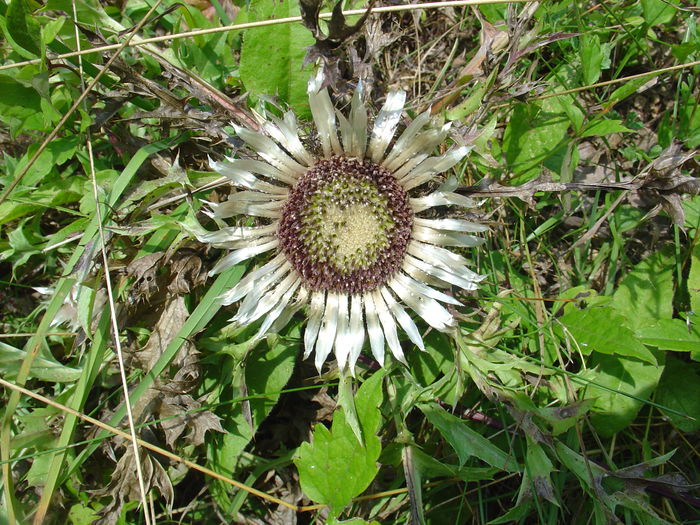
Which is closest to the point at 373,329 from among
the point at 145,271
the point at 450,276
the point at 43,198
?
the point at 450,276

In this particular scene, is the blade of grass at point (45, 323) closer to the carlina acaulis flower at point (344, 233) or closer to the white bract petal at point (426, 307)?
the carlina acaulis flower at point (344, 233)

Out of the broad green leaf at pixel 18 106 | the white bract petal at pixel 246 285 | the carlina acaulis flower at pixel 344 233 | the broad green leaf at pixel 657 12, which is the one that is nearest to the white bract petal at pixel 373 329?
the carlina acaulis flower at pixel 344 233

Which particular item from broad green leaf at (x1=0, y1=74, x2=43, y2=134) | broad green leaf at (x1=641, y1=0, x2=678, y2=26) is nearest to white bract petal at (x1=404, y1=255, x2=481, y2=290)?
broad green leaf at (x1=641, y1=0, x2=678, y2=26)

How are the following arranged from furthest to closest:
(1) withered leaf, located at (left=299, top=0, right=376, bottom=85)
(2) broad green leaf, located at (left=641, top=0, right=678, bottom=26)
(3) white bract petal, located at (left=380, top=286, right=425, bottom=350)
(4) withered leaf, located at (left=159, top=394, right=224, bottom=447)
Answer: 1. (2) broad green leaf, located at (left=641, top=0, right=678, bottom=26)
2. (4) withered leaf, located at (left=159, top=394, right=224, bottom=447)
3. (3) white bract petal, located at (left=380, top=286, right=425, bottom=350)
4. (1) withered leaf, located at (left=299, top=0, right=376, bottom=85)

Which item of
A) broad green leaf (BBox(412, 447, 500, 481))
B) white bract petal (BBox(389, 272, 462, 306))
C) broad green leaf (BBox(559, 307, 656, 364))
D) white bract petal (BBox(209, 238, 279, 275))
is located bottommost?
broad green leaf (BBox(412, 447, 500, 481))

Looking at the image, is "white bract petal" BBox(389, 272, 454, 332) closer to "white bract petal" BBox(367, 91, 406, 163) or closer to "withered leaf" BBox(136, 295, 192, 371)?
"white bract petal" BBox(367, 91, 406, 163)

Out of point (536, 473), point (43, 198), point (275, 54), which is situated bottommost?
point (536, 473)

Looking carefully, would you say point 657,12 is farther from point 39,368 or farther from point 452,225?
point 39,368
